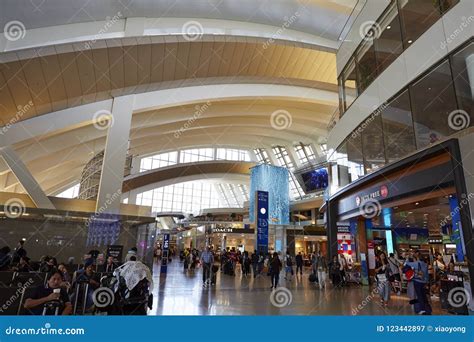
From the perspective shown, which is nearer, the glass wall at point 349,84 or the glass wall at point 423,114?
the glass wall at point 423,114

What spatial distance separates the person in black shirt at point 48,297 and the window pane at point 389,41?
9.11 m

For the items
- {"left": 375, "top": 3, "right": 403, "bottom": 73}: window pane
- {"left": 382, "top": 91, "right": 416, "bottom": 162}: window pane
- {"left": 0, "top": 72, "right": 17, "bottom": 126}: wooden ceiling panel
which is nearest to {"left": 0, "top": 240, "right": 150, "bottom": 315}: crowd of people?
{"left": 0, "top": 72, "right": 17, "bottom": 126}: wooden ceiling panel

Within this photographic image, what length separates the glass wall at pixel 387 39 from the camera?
7.20 metres

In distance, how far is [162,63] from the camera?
13914 millimetres

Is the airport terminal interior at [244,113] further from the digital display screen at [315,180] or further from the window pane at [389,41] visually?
the digital display screen at [315,180]

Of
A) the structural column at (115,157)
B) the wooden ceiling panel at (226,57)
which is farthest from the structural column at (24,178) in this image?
the wooden ceiling panel at (226,57)

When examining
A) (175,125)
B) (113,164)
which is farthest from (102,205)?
(175,125)

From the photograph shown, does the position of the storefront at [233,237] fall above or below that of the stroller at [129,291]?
above

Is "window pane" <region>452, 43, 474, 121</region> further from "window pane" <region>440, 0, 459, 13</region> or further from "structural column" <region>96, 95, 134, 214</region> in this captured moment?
"structural column" <region>96, 95, 134, 214</region>

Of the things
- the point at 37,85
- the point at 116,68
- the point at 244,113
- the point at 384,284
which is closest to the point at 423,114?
the point at 384,284

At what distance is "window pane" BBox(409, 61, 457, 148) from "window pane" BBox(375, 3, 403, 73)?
55.8 inches

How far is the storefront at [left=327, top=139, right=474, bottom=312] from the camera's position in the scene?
18.7ft

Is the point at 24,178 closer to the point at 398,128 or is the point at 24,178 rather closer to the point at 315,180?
the point at 398,128

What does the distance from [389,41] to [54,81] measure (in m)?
11.7
